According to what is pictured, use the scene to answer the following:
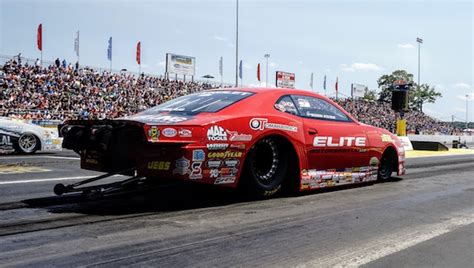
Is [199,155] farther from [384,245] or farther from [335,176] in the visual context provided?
[335,176]

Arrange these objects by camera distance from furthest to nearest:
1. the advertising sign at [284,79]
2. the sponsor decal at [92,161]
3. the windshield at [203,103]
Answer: the advertising sign at [284,79] < the windshield at [203,103] < the sponsor decal at [92,161]

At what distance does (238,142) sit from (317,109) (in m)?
1.73

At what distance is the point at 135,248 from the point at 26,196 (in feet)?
8.37

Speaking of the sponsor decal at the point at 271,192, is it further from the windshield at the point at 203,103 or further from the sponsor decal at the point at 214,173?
the windshield at the point at 203,103

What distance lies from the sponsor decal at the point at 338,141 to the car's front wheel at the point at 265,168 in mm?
556

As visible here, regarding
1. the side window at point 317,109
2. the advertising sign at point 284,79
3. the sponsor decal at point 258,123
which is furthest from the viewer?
the advertising sign at point 284,79

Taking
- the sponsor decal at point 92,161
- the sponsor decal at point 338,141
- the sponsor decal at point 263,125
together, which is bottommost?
the sponsor decal at point 92,161

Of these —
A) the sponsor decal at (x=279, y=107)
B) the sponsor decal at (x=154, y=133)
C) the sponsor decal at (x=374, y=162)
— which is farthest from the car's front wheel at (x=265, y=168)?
the sponsor decal at (x=374, y=162)

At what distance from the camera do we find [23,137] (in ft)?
40.0

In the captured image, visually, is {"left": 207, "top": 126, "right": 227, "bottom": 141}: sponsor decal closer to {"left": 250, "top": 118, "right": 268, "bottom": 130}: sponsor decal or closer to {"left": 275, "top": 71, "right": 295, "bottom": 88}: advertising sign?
{"left": 250, "top": 118, "right": 268, "bottom": 130}: sponsor decal

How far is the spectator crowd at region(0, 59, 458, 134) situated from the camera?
75.8 feet

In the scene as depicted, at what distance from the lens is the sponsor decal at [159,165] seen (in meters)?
4.55

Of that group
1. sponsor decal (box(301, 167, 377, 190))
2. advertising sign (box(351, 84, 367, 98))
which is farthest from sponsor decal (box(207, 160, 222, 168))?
advertising sign (box(351, 84, 367, 98))

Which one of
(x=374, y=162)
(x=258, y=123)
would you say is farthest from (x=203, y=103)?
(x=374, y=162)
